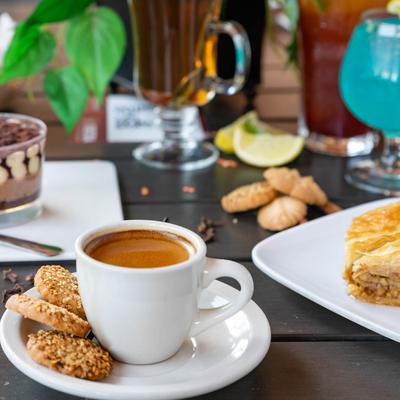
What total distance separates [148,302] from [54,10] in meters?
0.80

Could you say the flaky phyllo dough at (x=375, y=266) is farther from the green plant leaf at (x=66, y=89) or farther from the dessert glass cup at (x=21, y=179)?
the green plant leaf at (x=66, y=89)

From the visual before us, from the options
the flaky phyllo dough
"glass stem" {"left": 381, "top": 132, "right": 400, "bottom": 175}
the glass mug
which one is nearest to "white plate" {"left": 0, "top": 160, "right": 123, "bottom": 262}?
the glass mug

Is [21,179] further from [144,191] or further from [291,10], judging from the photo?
[291,10]

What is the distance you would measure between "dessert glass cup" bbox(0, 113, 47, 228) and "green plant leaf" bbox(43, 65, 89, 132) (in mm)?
306

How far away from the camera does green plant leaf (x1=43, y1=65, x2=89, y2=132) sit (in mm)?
1415

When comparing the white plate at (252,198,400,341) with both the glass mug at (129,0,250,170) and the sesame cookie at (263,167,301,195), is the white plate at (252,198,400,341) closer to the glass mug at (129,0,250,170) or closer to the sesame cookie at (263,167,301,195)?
the sesame cookie at (263,167,301,195)

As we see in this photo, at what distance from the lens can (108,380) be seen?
0.67 metres

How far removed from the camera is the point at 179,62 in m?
1.33

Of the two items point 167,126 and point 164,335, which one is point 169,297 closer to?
point 164,335

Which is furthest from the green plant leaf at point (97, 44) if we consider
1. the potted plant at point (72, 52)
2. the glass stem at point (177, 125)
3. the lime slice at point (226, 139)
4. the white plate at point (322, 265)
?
the white plate at point (322, 265)

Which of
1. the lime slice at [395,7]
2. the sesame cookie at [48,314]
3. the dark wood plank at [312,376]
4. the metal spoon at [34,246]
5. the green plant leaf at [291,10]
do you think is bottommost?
the dark wood plank at [312,376]

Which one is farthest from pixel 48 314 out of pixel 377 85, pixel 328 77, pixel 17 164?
pixel 328 77

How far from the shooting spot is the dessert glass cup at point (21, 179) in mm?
1043

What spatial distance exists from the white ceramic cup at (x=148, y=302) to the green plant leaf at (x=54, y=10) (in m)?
0.70
